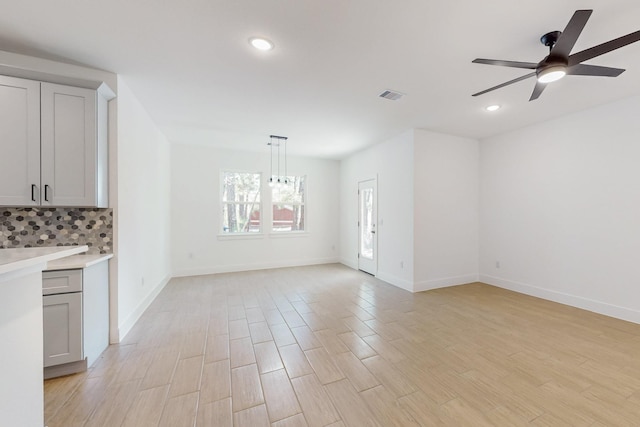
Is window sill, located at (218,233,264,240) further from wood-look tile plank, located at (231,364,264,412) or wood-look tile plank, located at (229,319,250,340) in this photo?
wood-look tile plank, located at (231,364,264,412)

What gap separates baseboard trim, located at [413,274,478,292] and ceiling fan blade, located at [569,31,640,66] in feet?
10.9

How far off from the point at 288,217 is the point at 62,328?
4464 mm

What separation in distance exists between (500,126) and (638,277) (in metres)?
2.63

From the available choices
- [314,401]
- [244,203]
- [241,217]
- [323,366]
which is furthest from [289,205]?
[314,401]

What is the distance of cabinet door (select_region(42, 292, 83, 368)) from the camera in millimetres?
1954

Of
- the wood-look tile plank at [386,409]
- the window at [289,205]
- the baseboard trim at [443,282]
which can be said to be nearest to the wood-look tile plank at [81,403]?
the wood-look tile plank at [386,409]

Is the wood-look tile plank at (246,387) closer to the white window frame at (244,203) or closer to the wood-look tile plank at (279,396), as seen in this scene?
the wood-look tile plank at (279,396)

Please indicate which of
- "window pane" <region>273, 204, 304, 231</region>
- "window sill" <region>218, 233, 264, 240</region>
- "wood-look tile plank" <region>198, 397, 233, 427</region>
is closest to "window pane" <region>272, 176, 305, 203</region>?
"window pane" <region>273, 204, 304, 231</region>

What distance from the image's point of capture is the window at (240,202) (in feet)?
18.4

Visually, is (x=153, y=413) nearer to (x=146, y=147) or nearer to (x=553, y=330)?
(x=146, y=147)

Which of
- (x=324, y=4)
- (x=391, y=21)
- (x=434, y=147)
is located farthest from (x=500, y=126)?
(x=324, y=4)

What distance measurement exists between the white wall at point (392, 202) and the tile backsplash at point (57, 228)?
4.09 meters

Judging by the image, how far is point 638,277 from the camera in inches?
118

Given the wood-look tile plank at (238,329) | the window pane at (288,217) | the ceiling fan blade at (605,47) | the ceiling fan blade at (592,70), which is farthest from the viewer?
the window pane at (288,217)
